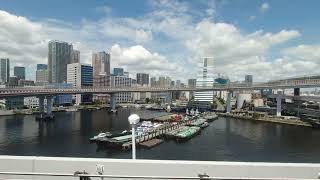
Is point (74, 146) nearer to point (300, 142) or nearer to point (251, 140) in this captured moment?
point (251, 140)

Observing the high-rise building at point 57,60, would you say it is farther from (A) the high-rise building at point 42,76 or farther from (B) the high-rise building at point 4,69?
(B) the high-rise building at point 4,69

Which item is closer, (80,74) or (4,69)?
(80,74)

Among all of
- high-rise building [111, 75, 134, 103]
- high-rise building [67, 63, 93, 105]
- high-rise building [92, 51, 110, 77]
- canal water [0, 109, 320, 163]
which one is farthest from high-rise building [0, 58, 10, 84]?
canal water [0, 109, 320, 163]

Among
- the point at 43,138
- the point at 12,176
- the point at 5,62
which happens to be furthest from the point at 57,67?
the point at 12,176

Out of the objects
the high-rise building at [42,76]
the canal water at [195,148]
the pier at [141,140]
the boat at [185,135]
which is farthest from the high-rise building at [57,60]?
the pier at [141,140]

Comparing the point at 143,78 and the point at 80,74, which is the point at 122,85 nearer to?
the point at 80,74

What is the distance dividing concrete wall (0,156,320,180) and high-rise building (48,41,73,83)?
3191 inches

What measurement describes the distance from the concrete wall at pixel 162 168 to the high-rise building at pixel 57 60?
266 ft

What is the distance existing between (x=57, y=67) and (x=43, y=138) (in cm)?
6536

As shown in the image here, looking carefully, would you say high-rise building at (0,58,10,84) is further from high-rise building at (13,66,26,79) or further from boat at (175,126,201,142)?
boat at (175,126,201,142)

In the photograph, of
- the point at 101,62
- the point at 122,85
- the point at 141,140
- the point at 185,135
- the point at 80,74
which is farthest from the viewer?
the point at 101,62

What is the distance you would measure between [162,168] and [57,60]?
82624 millimetres

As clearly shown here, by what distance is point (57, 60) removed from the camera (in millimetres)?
80625

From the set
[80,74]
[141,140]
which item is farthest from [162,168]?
[80,74]
